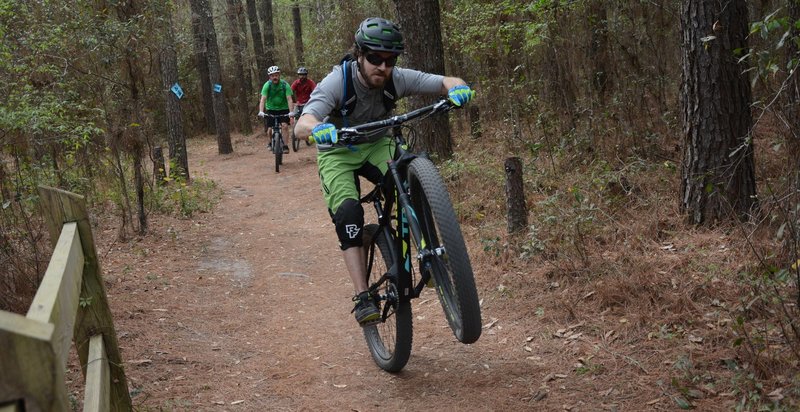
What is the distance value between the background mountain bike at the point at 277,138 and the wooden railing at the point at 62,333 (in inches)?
488

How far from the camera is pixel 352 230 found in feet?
15.5

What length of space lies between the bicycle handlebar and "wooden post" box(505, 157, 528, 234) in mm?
2692

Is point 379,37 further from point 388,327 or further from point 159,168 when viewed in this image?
→ point 159,168

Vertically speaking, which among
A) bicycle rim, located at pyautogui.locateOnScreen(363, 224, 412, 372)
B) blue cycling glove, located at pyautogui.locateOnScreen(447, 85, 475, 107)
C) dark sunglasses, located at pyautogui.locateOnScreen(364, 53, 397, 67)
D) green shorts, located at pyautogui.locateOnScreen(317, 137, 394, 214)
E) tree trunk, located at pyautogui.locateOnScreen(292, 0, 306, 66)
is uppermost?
tree trunk, located at pyautogui.locateOnScreen(292, 0, 306, 66)

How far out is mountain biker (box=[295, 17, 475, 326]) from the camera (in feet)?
14.9

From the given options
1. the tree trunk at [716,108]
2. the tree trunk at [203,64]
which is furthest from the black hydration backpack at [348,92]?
the tree trunk at [203,64]

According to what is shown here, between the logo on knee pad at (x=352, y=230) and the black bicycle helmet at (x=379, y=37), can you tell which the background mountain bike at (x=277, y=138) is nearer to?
the logo on knee pad at (x=352, y=230)

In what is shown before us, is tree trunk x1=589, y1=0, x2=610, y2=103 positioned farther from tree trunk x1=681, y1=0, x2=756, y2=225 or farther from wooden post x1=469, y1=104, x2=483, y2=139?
tree trunk x1=681, y1=0, x2=756, y2=225

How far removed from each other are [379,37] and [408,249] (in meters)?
1.41

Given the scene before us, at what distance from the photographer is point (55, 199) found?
132 inches

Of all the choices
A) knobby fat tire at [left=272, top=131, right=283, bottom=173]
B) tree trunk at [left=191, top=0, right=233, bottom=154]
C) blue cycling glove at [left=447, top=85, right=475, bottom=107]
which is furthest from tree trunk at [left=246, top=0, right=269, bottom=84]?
blue cycling glove at [left=447, top=85, right=475, bottom=107]

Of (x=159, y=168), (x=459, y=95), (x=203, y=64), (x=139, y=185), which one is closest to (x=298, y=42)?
(x=203, y=64)

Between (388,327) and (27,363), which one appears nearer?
(27,363)

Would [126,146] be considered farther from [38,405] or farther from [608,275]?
[38,405]
